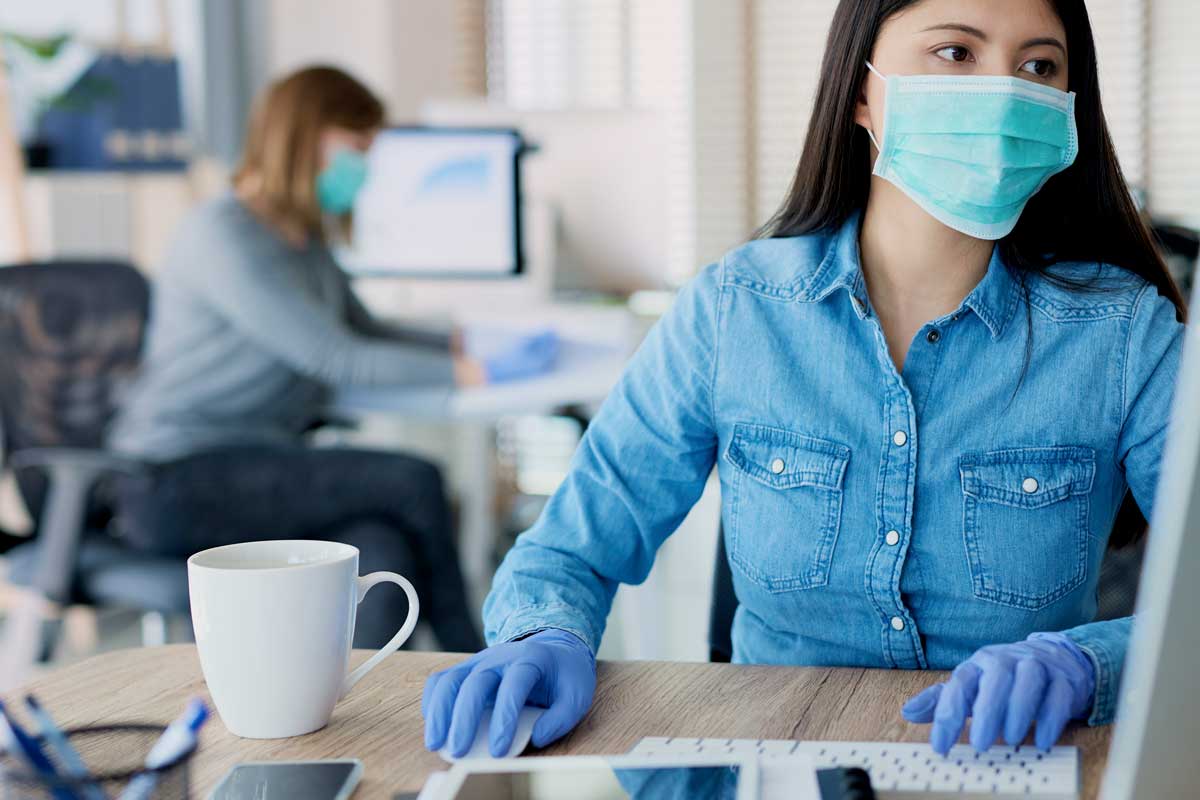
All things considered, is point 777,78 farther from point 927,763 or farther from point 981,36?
point 927,763

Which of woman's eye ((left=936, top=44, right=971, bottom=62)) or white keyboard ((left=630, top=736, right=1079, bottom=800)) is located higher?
woman's eye ((left=936, top=44, right=971, bottom=62))

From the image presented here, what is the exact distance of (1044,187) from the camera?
3.43ft

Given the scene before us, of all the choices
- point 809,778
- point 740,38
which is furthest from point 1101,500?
point 740,38

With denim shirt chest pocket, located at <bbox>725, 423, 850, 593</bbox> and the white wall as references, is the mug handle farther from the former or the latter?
the white wall

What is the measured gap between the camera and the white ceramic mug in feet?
2.10

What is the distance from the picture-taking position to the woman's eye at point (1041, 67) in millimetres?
965

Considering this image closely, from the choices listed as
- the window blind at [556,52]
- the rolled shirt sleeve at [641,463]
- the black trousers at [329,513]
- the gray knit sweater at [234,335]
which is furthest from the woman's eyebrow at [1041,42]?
the window blind at [556,52]

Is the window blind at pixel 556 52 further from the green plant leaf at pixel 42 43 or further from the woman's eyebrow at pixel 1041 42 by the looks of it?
the woman's eyebrow at pixel 1041 42

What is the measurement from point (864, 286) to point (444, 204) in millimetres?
1971

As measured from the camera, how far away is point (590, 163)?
9.59ft

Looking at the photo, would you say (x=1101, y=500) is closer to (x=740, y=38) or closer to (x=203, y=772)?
(x=203, y=772)

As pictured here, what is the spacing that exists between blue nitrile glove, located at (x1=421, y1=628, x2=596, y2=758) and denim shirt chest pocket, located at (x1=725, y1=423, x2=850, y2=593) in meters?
0.25

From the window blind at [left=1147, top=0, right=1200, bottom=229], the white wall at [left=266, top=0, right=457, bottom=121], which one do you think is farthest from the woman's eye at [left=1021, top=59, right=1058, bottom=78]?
the white wall at [left=266, top=0, right=457, bottom=121]

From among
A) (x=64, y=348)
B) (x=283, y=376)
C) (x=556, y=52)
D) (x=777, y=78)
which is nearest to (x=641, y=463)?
(x=64, y=348)
